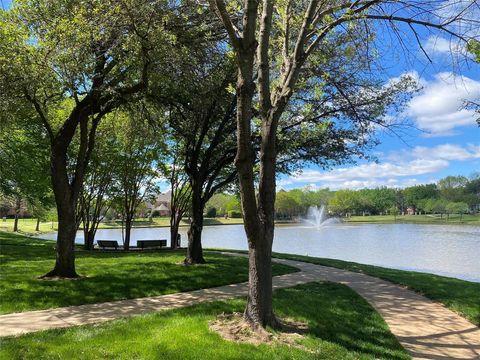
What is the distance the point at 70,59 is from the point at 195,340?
6194mm

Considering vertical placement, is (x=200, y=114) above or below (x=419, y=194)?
below

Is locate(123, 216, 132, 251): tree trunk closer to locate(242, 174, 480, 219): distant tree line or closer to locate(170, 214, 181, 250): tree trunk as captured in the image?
locate(170, 214, 181, 250): tree trunk

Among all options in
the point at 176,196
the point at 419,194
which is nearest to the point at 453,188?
the point at 419,194

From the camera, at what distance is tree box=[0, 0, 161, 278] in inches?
340

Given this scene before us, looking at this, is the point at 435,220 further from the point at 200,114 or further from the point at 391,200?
the point at 200,114

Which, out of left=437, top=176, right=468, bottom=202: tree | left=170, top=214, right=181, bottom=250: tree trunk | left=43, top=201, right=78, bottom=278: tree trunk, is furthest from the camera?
left=437, top=176, right=468, bottom=202: tree

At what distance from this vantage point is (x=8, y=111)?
11492 mm

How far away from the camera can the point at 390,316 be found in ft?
26.2

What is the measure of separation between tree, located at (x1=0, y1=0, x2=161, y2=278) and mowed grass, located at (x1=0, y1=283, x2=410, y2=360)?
469 centimetres

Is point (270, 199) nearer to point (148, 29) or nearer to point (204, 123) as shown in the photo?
point (148, 29)

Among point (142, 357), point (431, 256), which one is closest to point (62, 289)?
point (142, 357)

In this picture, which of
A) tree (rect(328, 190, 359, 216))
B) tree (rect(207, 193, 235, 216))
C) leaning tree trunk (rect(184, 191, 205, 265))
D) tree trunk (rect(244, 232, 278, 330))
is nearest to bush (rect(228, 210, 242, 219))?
tree (rect(207, 193, 235, 216))

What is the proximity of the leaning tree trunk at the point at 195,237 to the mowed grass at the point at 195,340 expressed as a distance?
19.6 ft

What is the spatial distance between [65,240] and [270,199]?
6.10 meters
